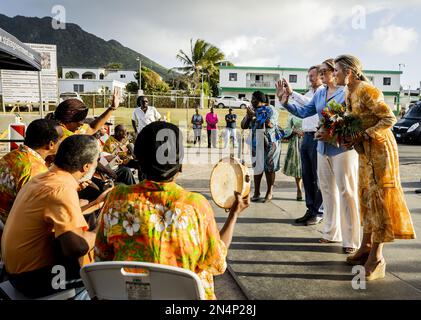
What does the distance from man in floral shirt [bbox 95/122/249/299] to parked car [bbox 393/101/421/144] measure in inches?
752

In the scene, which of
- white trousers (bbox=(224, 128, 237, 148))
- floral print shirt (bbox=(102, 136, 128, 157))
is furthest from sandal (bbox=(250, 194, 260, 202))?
white trousers (bbox=(224, 128, 237, 148))

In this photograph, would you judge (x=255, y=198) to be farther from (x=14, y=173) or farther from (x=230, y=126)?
(x=230, y=126)

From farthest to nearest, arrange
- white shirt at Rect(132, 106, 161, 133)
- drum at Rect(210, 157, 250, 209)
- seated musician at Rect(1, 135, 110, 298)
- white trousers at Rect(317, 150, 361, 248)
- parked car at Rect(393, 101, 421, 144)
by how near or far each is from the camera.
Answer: parked car at Rect(393, 101, 421, 144) → white shirt at Rect(132, 106, 161, 133) → white trousers at Rect(317, 150, 361, 248) → drum at Rect(210, 157, 250, 209) → seated musician at Rect(1, 135, 110, 298)

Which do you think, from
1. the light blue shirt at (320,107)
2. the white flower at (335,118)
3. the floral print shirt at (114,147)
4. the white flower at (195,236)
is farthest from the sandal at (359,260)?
the floral print shirt at (114,147)

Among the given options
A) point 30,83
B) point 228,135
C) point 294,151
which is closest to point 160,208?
point 294,151

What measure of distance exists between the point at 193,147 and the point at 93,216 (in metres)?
13.8

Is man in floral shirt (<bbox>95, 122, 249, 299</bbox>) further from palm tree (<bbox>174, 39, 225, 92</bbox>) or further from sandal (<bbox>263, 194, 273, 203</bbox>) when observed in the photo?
palm tree (<bbox>174, 39, 225, 92</bbox>)

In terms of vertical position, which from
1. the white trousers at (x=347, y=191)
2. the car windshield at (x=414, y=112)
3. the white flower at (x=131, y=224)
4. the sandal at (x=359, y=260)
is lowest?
the sandal at (x=359, y=260)

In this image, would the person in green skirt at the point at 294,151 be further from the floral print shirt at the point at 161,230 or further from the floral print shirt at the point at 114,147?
the floral print shirt at the point at 161,230

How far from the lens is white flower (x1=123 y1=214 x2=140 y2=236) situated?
1.78 meters

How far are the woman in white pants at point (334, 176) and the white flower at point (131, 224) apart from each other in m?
2.65

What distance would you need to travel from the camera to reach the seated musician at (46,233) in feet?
7.51
